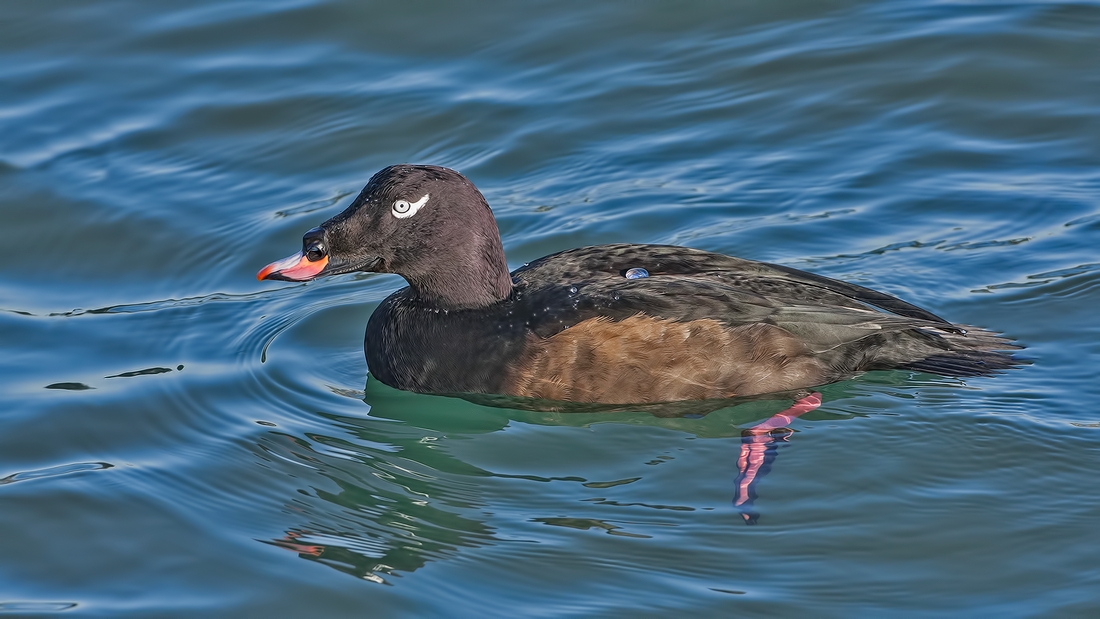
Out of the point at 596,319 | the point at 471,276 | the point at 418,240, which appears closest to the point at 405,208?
the point at 418,240

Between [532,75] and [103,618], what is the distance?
6584 mm

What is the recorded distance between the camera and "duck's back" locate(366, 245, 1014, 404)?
22.0 ft

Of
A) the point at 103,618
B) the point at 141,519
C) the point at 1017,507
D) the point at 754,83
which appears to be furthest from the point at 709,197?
the point at 103,618

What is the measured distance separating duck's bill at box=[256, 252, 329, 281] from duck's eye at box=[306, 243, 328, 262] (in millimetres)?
16

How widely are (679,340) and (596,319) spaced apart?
0.43 meters

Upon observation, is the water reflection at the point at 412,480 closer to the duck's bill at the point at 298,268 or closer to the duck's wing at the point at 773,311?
the duck's wing at the point at 773,311

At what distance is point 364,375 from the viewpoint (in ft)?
24.6

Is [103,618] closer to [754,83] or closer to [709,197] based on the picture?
[709,197]

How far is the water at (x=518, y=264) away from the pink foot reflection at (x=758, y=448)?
7 centimetres

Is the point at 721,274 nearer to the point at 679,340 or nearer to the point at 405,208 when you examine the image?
the point at 679,340

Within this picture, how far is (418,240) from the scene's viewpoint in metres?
7.04

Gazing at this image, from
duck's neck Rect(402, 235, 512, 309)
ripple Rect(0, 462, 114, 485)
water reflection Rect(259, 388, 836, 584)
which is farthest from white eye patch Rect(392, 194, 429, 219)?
ripple Rect(0, 462, 114, 485)

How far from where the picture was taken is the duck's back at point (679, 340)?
22.0 feet

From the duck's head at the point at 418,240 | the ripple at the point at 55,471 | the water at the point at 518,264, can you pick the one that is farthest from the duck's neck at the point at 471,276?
the ripple at the point at 55,471
